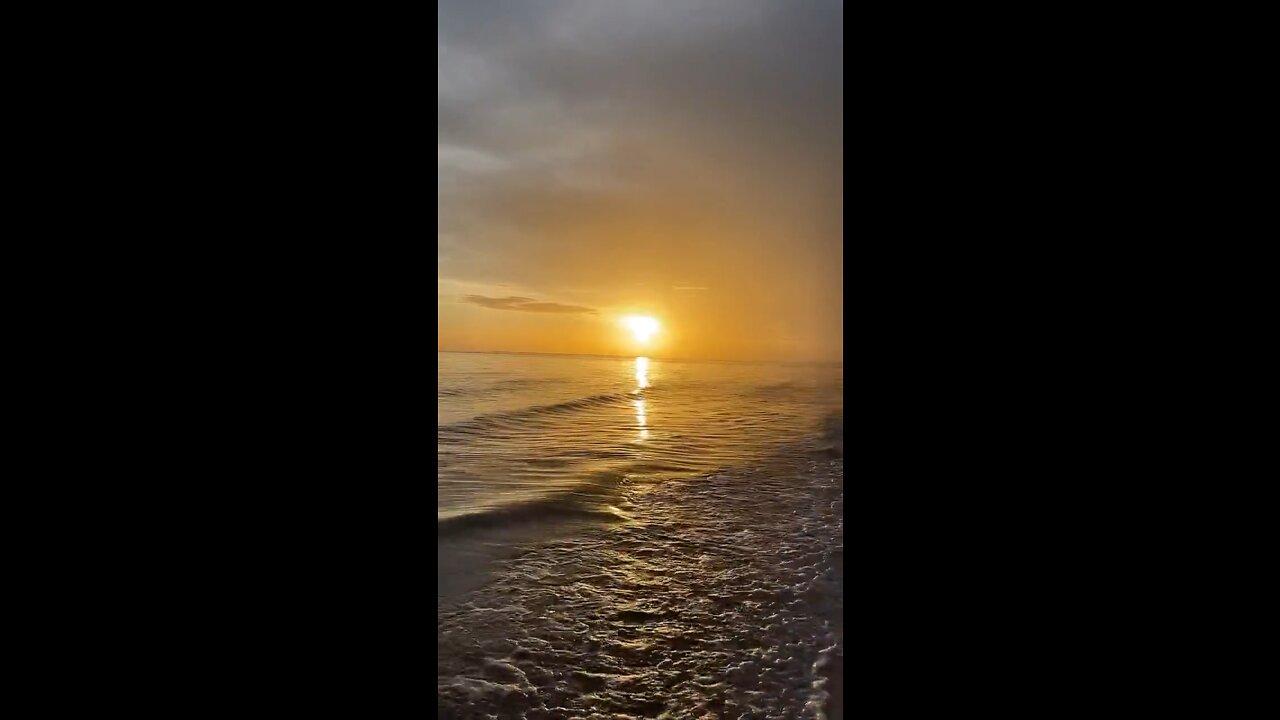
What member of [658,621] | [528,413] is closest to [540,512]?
[658,621]

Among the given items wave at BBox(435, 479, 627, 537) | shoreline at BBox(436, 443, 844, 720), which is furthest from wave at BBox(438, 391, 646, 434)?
shoreline at BBox(436, 443, 844, 720)

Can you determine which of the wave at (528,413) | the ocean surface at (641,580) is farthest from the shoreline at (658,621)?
the wave at (528,413)

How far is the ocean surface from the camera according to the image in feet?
8.80

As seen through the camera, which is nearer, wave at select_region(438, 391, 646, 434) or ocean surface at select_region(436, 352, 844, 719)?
ocean surface at select_region(436, 352, 844, 719)

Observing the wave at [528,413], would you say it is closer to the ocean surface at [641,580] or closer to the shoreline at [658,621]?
the ocean surface at [641,580]

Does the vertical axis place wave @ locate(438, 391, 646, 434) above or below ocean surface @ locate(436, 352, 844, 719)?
above

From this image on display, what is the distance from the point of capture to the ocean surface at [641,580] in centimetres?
268

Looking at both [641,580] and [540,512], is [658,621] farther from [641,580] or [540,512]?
[540,512]

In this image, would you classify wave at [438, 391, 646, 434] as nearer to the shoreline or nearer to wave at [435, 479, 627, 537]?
wave at [435, 479, 627, 537]
